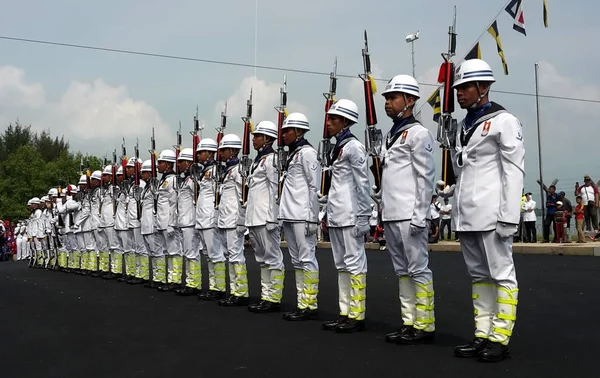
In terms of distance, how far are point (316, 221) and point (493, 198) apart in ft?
9.76

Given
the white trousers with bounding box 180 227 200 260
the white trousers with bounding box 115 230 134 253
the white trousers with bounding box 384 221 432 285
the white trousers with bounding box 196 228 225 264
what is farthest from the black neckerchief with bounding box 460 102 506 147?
the white trousers with bounding box 115 230 134 253

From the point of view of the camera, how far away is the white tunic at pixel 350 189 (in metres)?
7.39

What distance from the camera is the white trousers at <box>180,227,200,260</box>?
11.3 m

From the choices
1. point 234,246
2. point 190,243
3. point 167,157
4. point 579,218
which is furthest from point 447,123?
point 579,218

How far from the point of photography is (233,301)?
964 cm

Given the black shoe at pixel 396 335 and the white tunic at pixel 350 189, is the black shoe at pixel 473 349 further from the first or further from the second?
the white tunic at pixel 350 189

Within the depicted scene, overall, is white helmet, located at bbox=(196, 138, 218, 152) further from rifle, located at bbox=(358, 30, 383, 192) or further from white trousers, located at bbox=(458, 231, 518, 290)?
white trousers, located at bbox=(458, 231, 518, 290)

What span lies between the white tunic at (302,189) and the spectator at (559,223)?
1371 centimetres

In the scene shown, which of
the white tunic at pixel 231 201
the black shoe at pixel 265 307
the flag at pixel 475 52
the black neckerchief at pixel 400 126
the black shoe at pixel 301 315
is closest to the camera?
the black neckerchief at pixel 400 126

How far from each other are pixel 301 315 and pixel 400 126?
8.77 feet

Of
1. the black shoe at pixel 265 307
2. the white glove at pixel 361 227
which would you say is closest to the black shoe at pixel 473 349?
the white glove at pixel 361 227

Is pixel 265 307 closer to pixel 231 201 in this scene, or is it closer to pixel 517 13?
pixel 231 201

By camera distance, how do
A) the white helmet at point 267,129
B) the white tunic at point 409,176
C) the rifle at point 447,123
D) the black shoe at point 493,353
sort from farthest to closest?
the white helmet at point 267,129 < the white tunic at point 409,176 < the rifle at point 447,123 < the black shoe at point 493,353

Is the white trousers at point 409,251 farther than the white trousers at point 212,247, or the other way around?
the white trousers at point 212,247
